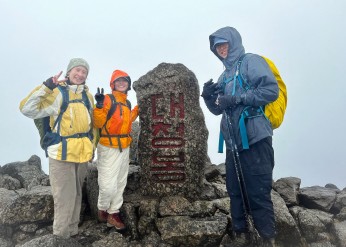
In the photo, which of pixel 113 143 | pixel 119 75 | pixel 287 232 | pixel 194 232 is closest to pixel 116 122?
pixel 113 143

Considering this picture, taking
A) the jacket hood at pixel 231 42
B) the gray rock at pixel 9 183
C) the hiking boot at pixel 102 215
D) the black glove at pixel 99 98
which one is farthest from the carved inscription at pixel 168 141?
the gray rock at pixel 9 183

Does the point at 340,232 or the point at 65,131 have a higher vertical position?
the point at 65,131

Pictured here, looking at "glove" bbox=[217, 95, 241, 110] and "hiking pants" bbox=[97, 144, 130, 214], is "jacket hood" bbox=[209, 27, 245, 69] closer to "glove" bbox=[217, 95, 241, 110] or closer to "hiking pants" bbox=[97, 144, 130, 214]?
"glove" bbox=[217, 95, 241, 110]

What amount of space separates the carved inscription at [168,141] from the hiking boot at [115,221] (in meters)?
1.59

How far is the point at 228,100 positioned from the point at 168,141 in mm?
3511

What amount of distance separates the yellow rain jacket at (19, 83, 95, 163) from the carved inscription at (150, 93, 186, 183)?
2.58 meters

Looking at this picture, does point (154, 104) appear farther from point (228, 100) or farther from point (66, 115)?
point (228, 100)

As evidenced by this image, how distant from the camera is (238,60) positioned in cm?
629

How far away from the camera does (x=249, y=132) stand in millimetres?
A: 5875

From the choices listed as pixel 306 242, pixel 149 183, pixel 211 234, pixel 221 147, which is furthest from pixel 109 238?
pixel 306 242

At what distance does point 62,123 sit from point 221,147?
3419 millimetres

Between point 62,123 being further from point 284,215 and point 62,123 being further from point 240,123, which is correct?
point 284,215

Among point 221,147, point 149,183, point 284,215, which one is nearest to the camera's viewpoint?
point 221,147

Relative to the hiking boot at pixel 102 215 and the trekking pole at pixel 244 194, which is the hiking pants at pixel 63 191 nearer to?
the hiking boot at pixel 102 215
